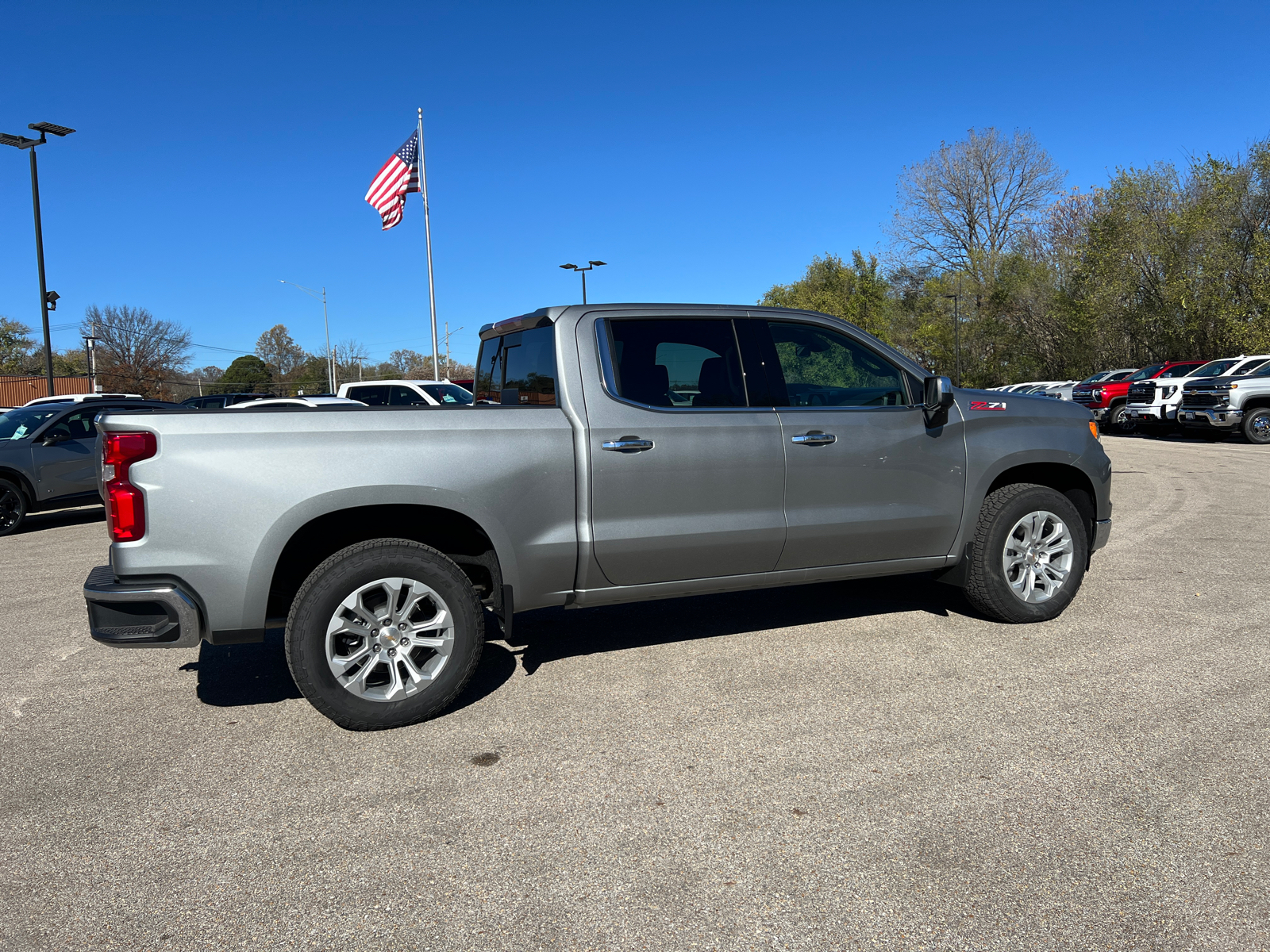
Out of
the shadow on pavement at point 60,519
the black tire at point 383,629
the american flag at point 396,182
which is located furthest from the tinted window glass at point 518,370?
the american flag at point 396,182

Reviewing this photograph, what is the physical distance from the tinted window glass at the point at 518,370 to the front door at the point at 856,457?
1204 millimetres

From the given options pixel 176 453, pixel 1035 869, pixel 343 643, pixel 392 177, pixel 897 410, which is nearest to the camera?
pixel 1035 869

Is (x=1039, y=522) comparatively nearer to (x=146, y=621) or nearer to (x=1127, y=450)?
(x=146, y=621)

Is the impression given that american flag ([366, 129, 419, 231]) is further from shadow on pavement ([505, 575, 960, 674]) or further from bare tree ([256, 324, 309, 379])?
bare tree ([256, 324, 309, 379])

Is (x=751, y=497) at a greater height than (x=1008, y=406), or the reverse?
(x=1008, y=406)

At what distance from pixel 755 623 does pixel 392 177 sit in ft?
74.1

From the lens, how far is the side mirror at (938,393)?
190 inches

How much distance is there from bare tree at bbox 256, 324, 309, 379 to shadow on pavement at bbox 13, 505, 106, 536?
102021 mm

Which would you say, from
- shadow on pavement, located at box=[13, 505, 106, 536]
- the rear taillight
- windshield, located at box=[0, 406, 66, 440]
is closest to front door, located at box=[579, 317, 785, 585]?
the rear taillight

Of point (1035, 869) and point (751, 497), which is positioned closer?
point (1035, 869)

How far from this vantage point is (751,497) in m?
4.52

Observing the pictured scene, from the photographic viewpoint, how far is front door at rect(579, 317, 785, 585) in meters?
4.25

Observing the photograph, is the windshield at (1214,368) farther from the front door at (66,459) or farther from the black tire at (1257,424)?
the front door at (66,459)

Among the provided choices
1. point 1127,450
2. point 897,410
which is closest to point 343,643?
point 897,410
